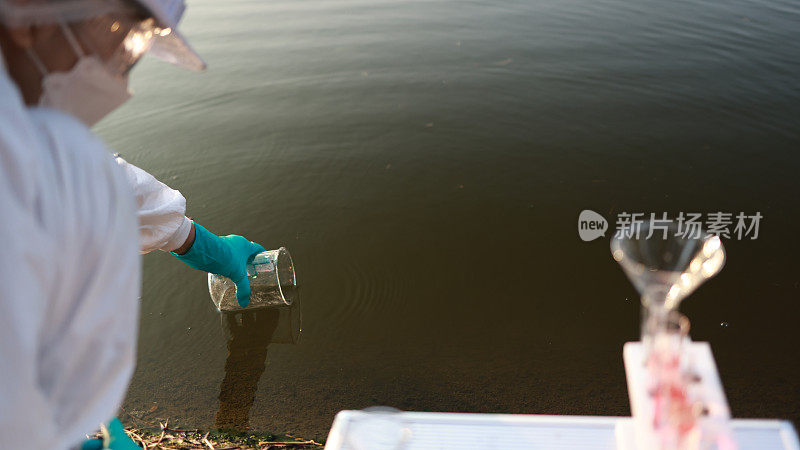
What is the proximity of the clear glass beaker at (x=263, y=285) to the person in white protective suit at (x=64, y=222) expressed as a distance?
208 centimetres

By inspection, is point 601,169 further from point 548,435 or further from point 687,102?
point 548,435

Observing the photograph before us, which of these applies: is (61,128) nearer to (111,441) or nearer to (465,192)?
(111,441)

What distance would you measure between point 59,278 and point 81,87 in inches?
16.1

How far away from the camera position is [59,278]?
98cm

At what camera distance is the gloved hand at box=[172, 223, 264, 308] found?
3.04 meters

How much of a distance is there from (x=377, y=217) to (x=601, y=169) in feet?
5.12

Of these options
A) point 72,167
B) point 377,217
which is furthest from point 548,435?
point 377,217

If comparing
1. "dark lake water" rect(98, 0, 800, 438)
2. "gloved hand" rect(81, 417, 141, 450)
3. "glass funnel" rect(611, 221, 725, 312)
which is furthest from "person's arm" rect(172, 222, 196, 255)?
"glass funnel" rect(611, 221, 725, 312)

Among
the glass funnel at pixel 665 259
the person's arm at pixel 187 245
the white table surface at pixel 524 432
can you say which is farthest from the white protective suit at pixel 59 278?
the person's arm at pixel 187 245

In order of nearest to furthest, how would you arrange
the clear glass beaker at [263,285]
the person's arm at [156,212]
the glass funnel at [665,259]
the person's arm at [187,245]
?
the glass funnel at [665,259] → the person's arm at [156,212] → the person's arm at [187,245] → the clear glass beaker at [263,285]

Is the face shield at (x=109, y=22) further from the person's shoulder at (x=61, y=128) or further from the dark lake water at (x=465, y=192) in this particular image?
the dark lake water at (x=465, y=192)

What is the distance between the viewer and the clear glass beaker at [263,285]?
3283 mm

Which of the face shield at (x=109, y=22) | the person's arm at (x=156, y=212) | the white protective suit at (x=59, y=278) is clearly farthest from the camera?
the person's arm at (x=156, y=212)

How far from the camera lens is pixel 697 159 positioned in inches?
160
